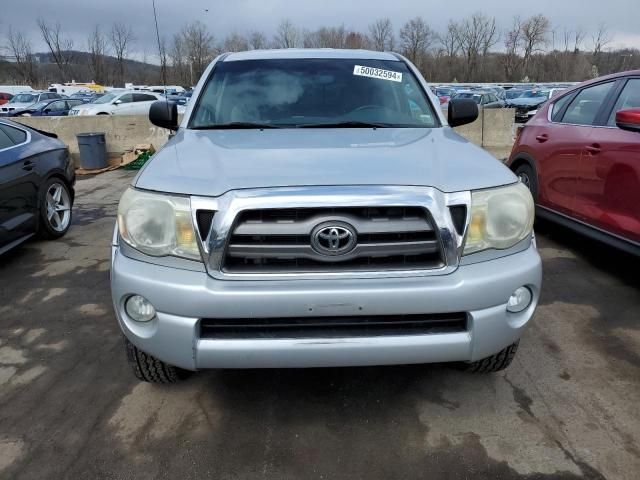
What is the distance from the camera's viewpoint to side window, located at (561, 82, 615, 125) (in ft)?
15.3

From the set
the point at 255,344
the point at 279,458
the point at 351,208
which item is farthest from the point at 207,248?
the point at 279,458

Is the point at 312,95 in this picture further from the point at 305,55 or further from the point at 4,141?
the point at 4,141

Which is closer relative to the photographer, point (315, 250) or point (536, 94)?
point (315, 250)

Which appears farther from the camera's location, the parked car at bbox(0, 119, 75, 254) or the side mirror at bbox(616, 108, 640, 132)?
the parked car at bbox(0, 119, 75, 254)

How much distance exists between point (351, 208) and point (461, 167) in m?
0.62

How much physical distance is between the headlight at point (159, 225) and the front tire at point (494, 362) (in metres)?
1.53

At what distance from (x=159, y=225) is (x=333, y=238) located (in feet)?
2.46

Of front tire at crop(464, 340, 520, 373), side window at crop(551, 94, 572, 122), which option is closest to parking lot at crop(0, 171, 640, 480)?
front tire at crop(464, 340, 520, 373)

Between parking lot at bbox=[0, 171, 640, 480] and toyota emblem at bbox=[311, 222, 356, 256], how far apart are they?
959mm

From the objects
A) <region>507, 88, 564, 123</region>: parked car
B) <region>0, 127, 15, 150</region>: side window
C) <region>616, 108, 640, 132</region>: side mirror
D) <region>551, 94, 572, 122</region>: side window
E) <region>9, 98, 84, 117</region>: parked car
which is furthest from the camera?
<region>507, 88, 564, 123</region>: parked car

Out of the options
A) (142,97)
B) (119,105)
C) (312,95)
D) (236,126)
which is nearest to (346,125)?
(312,95)

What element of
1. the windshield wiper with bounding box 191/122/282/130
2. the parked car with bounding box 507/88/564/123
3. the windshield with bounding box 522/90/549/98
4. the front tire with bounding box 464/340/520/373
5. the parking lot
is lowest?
the parked car with bounding box 507/88/564/123

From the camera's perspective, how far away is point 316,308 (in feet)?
7.00

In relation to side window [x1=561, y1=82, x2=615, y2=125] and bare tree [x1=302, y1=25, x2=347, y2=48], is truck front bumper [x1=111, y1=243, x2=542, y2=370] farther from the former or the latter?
bare tree [x1=302, y1=25, x2=347, y2=48]
